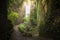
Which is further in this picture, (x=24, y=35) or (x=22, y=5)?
(x=22, y=5)

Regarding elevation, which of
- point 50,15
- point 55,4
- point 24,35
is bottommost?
point 24,35

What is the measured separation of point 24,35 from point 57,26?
545 cm

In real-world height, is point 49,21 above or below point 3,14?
below

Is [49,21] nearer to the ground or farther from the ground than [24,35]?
farther from the ground

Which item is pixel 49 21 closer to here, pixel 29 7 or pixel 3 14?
pixel 3 14

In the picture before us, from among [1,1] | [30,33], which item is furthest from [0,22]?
[30,33]

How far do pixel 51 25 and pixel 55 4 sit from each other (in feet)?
3.55

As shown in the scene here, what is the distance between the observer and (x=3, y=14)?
5660 mm

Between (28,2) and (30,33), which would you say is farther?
(28,2)

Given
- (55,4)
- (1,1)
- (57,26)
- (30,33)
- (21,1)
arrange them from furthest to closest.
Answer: (21,1) < (30,33) < (55,4) < (57,26) < (1,1)

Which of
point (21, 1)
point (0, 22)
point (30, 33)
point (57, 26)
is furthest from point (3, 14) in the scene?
point (21, 1)

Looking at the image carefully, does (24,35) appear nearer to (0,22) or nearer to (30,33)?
(30,33)

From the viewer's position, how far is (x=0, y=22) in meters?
5.46

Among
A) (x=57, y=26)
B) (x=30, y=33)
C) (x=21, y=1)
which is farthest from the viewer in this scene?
(x=21, y=1)
